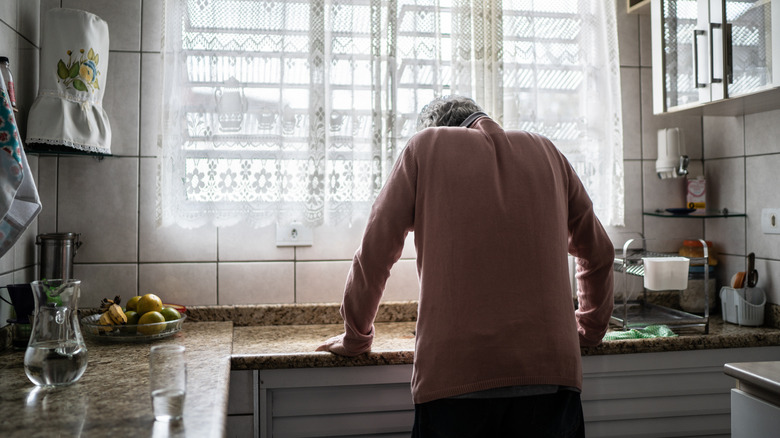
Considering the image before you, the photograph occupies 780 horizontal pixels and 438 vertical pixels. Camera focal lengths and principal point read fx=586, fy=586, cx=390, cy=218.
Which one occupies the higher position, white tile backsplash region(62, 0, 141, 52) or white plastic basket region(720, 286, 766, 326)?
white tile backsplash region(62, 0, 141, 52)

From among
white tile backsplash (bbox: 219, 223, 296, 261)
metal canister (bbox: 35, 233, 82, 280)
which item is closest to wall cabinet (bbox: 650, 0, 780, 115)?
white tile backsplash (bbox: 219, 223, 296, 261)

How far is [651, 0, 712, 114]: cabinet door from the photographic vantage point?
1.91 metres

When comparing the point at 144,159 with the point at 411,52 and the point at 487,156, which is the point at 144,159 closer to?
the point at 411,52

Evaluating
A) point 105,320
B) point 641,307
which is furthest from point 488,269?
point 641,307

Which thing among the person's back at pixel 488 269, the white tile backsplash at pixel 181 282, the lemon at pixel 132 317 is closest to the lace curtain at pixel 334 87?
the white tile backsplash at pixel 181 282

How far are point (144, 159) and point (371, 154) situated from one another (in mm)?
808

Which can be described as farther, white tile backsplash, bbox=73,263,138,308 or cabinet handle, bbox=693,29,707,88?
white tile backsplash, bbox=73,263,138,308

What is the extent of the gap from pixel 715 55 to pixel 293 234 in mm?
1536

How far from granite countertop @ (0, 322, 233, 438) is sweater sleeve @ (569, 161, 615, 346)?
3.20 feet

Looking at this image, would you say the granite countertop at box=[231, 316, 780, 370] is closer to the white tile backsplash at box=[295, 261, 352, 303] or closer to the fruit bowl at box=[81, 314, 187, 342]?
the white tile backsplash at box=[295, 261, 352, 303]

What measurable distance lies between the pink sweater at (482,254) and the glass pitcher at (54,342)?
656 mm

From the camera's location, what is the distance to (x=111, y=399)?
3.84 feet

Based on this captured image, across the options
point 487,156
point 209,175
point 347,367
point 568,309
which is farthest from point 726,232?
point 209,175

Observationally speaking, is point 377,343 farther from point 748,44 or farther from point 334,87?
point 748,44
